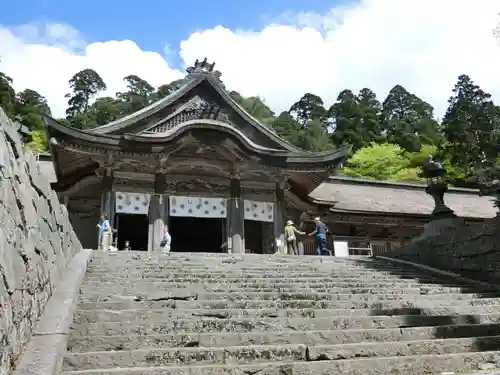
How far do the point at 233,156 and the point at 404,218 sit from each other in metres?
7.95

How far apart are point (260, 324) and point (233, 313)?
495 millimetres

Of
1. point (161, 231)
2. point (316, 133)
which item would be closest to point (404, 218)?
point (161, 231)

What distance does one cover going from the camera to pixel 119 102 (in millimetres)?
54500

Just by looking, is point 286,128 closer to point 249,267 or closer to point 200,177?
point 200,177

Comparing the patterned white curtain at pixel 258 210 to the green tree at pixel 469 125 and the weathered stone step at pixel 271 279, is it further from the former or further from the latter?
the green tree at pixel 469 125

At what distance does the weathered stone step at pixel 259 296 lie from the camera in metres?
6.01

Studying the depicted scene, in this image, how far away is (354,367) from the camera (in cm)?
432

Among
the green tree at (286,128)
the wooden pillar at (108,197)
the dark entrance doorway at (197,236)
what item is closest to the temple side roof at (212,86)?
the wooden pillar at (108,197)

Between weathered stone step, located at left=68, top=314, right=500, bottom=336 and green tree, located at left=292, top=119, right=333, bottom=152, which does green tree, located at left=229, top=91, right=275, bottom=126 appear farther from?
weathered stone step, located at left=68, top=314, right=500, bottom=336

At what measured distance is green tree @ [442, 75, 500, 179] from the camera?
3599cm

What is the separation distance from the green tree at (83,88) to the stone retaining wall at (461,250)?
53.8 meters

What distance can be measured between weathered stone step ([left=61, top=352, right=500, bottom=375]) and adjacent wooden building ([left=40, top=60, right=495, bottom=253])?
417 inches

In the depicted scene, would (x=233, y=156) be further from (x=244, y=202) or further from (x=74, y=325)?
(x=74, y=325)

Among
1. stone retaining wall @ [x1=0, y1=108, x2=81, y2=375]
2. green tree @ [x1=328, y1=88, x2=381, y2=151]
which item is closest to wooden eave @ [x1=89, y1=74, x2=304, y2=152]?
stone retaining wall @ [x1=0, y1=108, x2=81, y2=375]
